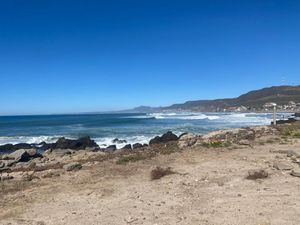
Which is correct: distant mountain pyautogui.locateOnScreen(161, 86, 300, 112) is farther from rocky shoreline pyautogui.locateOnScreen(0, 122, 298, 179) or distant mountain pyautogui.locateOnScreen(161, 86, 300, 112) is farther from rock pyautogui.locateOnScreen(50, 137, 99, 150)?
rocky shoreline pyautogui.locateOnScreen(0, 122, 298, 179)

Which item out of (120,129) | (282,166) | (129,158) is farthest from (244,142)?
(120,129)

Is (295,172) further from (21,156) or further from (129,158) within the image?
(21,156)

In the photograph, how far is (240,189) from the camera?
895 cm

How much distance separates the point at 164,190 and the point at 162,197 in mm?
530

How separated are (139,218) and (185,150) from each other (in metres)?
7.08

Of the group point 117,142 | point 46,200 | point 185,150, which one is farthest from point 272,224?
point 117,142

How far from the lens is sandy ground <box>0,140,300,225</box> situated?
7.39m

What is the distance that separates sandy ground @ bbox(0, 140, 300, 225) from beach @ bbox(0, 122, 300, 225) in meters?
0.02

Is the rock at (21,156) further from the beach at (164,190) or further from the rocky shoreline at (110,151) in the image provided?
the beach at (164,190)

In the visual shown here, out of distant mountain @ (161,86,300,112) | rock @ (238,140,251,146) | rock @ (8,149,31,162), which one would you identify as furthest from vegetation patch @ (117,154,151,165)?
distant mountain @ (161,86,300,112)

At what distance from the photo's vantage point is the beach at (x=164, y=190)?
7496 millimetres

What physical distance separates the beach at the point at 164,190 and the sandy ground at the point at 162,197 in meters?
0.02

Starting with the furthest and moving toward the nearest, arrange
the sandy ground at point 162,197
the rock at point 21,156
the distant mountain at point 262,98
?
the distant mountain at point 262,98 → the rock at point 21,156 → the sandy ground at point 162,197

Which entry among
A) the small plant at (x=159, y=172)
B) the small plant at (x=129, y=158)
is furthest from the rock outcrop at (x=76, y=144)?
the small plant at (x=159, y=172)
